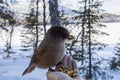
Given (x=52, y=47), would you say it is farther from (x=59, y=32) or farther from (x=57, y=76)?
(x=57, y=76)

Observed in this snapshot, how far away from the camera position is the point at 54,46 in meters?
2.98

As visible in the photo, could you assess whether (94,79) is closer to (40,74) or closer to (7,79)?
(40,74)

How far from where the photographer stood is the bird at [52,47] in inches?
109

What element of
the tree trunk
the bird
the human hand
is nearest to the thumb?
the human hand

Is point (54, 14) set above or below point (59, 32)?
below

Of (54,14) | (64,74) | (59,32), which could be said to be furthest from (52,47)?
(54,14)

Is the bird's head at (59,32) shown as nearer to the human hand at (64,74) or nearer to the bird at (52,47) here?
the bird at (52,47)

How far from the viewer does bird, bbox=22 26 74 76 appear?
2779 millimetres

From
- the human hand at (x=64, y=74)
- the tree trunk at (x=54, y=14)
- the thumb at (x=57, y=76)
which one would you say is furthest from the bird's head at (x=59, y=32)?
the tree trunk at (x=54, y=14)

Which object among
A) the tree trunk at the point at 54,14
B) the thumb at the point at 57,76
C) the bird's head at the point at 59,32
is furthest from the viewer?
the tree trunk at the point at 54,14

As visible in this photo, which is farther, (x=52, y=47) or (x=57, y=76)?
(x=52, y=47)

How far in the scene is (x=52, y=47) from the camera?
9.95 ft

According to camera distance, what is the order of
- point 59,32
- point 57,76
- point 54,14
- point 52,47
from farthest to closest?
point 54,14 → point 52,47 → point 59,32 → point 57,76

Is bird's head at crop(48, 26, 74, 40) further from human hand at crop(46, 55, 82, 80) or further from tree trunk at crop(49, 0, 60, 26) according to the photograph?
tree trunk at crop(49, 0, 60, 26)
